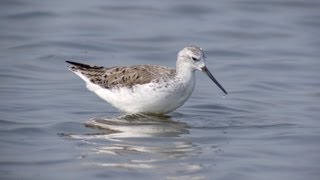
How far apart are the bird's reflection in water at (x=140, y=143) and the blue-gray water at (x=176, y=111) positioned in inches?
0.6

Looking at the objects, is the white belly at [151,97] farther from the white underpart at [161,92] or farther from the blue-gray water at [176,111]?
the blue-gray water at [176,111]

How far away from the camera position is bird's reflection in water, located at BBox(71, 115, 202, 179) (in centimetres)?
1054

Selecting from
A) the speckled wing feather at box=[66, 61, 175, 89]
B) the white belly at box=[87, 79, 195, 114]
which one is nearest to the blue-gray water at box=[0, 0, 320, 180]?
the white belly at box=[87, 79, 195, 114]

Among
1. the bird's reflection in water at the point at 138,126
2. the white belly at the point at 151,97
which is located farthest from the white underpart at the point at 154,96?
the bird's reflection in water at the point at 138,126

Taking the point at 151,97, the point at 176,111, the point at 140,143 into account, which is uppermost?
the point at 151,97

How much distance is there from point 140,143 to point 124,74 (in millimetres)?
1962

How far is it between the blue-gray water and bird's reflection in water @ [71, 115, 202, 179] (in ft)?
0.05

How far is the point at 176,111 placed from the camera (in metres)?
13.9

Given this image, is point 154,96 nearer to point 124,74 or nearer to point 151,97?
point 151,97

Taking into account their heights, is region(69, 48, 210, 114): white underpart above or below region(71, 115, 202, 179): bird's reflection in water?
above

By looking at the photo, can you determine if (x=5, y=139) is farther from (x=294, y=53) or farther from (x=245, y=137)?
(x=294, y=53)

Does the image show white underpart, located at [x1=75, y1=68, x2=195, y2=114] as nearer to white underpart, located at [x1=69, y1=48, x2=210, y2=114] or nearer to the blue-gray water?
white underpart, located at [x1=69, y1=48, x2=210, y2=114]

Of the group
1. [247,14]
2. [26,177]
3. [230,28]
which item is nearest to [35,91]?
[26,177]

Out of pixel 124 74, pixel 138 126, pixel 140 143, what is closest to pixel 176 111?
pixel 124 74
